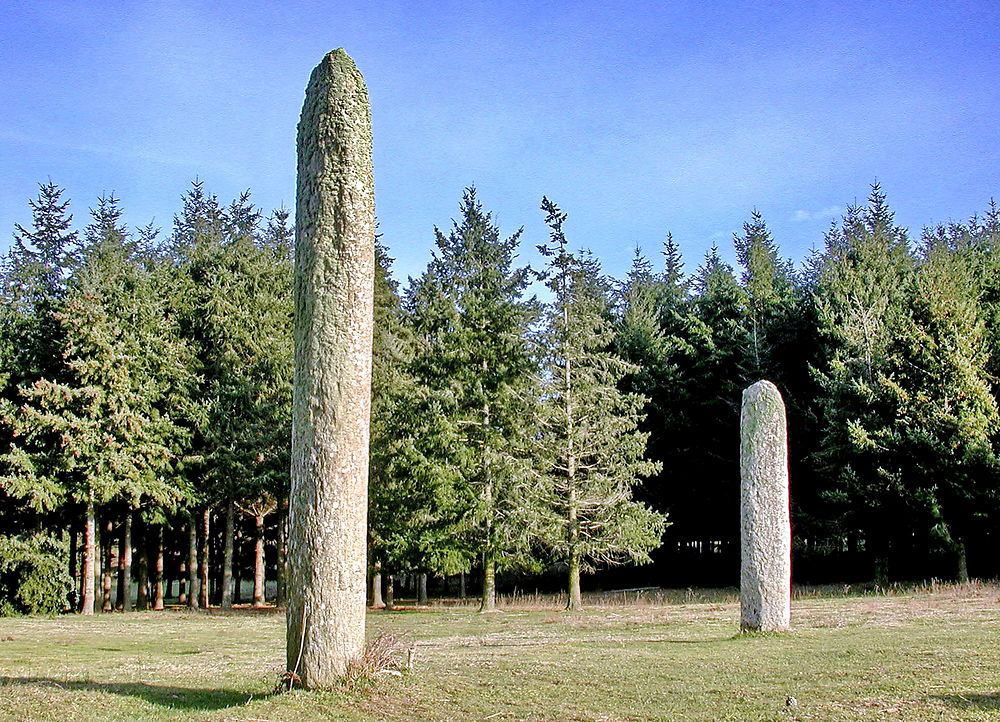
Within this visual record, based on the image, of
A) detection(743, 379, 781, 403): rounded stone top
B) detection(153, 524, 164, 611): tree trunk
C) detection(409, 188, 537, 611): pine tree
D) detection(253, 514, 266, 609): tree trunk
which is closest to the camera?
detection(743, 379, 781, 403): rounded stone top

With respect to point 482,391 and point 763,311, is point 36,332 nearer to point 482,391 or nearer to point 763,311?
point 482,391

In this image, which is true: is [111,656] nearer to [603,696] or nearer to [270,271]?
[603,696]

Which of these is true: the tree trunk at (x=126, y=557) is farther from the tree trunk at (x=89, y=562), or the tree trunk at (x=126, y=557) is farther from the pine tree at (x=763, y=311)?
the pine tree at (x=763, y=311)

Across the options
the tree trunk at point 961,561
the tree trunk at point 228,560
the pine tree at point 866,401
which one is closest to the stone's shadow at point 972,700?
the pine tree at point 866,401

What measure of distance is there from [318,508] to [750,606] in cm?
925

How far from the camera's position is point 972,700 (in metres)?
7.39

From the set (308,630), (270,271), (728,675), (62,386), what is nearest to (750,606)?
(728,675)

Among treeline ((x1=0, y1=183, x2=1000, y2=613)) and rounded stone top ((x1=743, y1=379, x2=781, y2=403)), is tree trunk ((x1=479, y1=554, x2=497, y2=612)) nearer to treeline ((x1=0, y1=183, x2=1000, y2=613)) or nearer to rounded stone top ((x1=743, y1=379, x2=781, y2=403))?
treeline ((x1=0, y1=183, x2=1000, y2=613))

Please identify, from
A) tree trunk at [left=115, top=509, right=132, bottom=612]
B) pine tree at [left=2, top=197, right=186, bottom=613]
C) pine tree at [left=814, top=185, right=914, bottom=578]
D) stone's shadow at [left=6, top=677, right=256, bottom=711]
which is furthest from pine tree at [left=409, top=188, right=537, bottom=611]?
stone's shadow at [left=6, top=677, right=256, bottom=711]

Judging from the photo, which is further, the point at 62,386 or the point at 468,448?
the point at 62,386

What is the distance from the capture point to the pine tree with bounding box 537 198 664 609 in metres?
25.6

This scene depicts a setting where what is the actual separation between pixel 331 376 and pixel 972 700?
246 inches

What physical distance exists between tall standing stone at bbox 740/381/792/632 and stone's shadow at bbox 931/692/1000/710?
710 centimetres

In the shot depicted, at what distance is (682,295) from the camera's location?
41.0m
